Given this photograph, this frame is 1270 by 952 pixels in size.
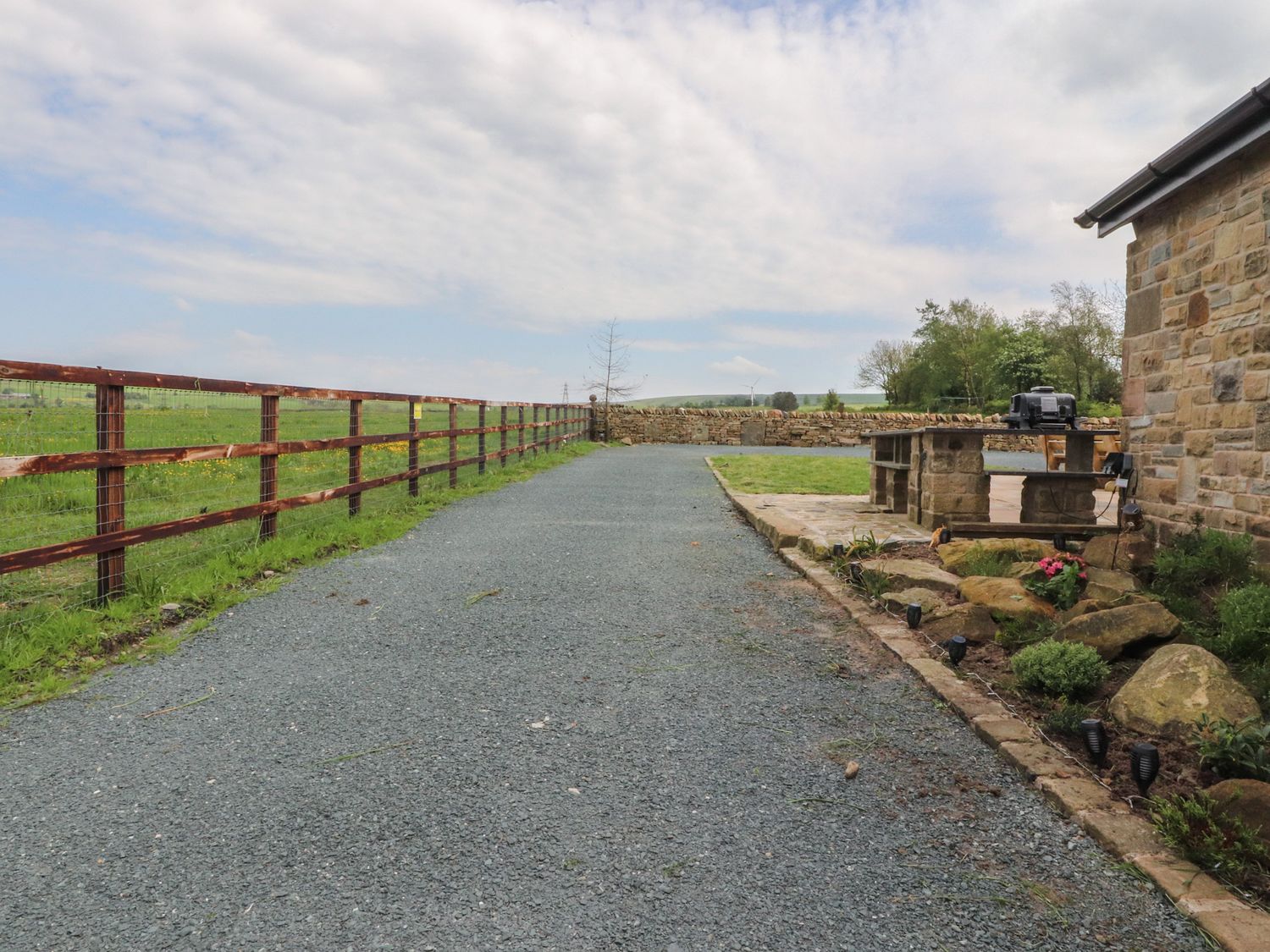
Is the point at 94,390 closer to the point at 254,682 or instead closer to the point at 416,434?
the point at 254,682

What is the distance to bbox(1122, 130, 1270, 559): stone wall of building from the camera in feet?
14.7

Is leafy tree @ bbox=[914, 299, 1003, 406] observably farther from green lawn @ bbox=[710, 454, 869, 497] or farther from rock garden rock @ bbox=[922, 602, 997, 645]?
rock garden rock @ bbox=[922, 602, 997, 645]

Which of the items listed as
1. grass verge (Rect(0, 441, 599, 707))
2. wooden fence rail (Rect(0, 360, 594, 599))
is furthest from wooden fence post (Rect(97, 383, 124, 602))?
grass verge (Rect(0, 441, 599, 707))

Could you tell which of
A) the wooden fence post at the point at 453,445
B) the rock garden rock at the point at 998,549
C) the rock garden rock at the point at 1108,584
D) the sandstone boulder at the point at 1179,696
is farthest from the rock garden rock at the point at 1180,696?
the wooden fence post at the point at 453,445

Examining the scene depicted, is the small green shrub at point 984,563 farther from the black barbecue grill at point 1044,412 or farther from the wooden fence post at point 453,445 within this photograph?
the wooden fence post at point 453,445

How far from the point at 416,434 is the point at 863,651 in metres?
6.69

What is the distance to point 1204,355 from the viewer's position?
5.02 m

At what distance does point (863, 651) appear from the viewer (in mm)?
3893

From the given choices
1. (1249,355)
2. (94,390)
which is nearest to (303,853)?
(94,390)

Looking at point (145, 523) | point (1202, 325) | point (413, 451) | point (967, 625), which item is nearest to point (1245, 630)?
point (967, 625)

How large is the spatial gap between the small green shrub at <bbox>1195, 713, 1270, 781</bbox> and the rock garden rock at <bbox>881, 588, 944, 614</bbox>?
1.82 meters

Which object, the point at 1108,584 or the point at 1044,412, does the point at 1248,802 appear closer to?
the point at 1108,584

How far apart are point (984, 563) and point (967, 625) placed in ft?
5.09

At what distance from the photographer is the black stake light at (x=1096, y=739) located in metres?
2.53
